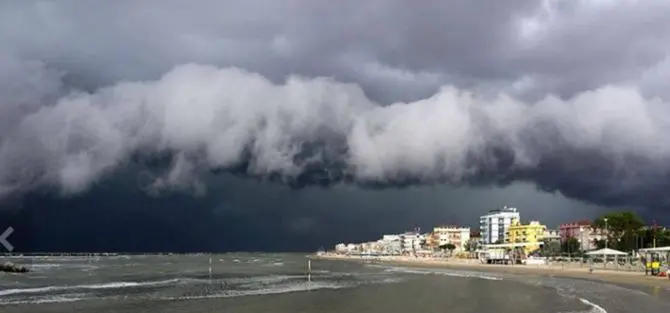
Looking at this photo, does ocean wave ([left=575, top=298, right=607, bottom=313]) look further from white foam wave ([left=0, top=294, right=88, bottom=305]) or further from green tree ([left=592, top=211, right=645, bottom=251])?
green tree ([left=592, top=211, right=645, bottom=251])

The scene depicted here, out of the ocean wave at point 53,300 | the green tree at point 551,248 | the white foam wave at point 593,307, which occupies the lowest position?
the green tree at point 551,248

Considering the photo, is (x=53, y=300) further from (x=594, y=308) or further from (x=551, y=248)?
(x=551, y=248)

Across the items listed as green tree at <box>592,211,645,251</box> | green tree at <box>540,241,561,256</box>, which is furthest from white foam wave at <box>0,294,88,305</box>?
green tree at <box>540,241,561,256</box>

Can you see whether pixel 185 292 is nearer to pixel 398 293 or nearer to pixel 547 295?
pixel 398 293

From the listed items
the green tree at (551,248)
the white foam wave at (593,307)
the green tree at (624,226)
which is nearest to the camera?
the white foam wave at (593,307)

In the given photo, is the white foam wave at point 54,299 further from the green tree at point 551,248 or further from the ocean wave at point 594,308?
the green tree at point 551,248

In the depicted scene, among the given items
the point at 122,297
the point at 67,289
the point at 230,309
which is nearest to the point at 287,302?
the point at 230,309

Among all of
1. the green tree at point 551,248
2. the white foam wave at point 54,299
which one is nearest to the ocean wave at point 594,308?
the white foam wave at point 54,299

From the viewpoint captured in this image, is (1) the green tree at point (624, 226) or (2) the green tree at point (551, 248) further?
(2) the green tree at point (551, 248)

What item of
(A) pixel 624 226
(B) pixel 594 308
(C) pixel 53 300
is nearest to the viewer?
(B) pixel 594 308

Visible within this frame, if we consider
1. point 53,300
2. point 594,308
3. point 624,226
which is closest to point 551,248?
point 624,226

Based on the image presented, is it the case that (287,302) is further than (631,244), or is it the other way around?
(631,244)
